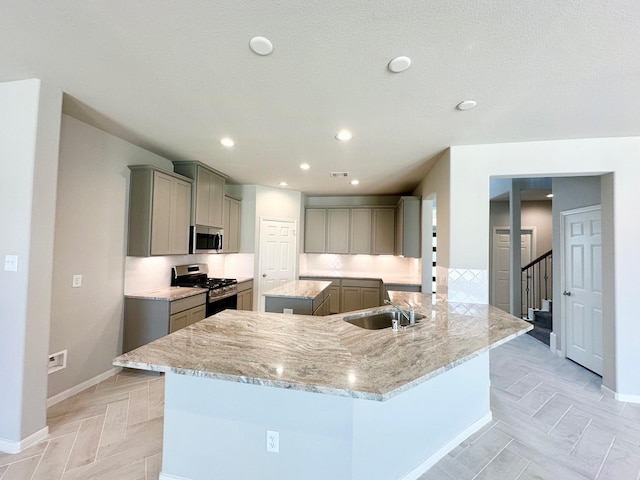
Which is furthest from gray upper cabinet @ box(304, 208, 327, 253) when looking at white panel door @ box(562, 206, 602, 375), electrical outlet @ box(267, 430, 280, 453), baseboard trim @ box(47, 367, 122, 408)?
electrical outlet @ box(267, 430, 280, 453)

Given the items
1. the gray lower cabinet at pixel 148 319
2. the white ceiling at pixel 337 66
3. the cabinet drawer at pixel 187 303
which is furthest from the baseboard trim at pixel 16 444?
the white ceiling at pixel 337 66

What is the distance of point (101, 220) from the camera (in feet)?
9.59

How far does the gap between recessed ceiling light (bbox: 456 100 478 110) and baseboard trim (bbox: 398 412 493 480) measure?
254 centimetres

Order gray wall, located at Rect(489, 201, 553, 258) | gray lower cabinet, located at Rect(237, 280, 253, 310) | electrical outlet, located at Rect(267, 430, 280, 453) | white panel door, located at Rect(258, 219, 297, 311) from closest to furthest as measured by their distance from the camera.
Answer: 1. electrical outlet, located at Rect(267, 430, 280, 453)
2. gray lower cabinet, located at Rect(237, 280, 253, 310)
3. white panel door, located at Rect(258, 219, 297, 311)
4. gray wall, located at Rect(489, 201, 553, 258)

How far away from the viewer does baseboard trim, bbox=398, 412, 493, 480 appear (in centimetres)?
173

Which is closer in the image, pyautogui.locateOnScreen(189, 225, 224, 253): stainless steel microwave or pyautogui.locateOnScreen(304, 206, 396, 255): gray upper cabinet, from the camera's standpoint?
pyautogui.locateOnScreen(189, 225, 224, 253): stainless steel microwave

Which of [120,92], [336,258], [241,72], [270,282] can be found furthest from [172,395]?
[336,258]

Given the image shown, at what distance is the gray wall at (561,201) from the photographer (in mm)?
3467

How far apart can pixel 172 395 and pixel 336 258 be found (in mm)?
4961

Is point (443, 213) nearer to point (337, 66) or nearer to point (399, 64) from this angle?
point (399, 64)

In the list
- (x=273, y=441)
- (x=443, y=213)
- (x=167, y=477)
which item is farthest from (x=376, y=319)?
(x=167, y=477)

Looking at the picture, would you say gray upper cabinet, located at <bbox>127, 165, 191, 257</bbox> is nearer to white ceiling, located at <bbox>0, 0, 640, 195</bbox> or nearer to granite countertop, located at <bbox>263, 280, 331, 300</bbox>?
white ceiling, located at <bbox>0, 0, 640, 195</bbox>

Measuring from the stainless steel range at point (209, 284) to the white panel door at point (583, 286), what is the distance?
15.9 feet

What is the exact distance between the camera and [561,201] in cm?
388
